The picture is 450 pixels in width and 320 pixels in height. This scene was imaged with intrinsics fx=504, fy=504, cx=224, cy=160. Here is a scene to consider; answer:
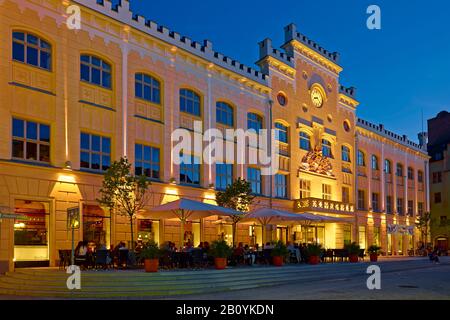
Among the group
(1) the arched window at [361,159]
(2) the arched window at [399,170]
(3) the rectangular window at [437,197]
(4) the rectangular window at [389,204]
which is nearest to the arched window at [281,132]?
(1) the arched window at [361,159]

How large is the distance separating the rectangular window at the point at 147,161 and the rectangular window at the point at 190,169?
1.74 metres

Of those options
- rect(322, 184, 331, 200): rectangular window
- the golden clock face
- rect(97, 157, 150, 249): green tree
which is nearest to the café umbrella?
rect(97, 157, 150, 249): green tree

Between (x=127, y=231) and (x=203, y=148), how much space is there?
24.5 ft

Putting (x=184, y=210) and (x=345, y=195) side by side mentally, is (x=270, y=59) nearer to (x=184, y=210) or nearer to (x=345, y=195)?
(x=345, y=195)

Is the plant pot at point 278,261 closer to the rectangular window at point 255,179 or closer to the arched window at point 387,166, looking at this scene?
the rectangular window at point 255,179

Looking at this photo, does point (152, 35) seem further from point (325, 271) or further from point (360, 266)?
point (360, 266)

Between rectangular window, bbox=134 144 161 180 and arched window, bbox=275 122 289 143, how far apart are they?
37.6ft

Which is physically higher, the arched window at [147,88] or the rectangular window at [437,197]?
the arched window at [147,88]

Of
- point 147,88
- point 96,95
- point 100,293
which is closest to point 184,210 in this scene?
point 96,95

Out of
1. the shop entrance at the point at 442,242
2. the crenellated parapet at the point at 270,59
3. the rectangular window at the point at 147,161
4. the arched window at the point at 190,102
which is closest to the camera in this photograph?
the rectangular window at the point at 147,161

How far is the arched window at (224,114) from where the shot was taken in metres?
31.4

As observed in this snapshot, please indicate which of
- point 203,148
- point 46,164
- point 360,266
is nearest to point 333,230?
point 360,266

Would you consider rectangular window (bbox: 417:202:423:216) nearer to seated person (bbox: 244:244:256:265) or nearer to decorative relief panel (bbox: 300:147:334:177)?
decorative relief panel (bbox: 300:147:334:177)
